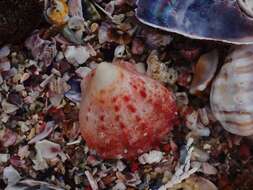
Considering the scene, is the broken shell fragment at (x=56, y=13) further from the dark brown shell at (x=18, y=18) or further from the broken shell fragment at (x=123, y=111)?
the broken shell fragment at (x=123, y=111)

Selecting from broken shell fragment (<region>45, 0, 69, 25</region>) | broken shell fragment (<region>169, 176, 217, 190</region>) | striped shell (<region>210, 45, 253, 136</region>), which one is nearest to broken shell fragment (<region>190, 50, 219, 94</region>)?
striped shell (<region>210, 45, 253, 136</region>)

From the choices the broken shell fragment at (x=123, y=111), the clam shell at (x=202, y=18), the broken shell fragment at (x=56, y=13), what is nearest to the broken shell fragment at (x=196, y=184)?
the broken shell fragment at (x=123, y=111)

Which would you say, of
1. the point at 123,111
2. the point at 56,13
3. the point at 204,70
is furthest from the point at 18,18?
the point at 204,70

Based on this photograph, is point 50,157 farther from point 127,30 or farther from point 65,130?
point 127,30

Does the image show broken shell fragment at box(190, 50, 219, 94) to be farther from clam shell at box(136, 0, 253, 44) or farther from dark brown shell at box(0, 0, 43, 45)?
dark brown shell at box(0, 0, 43, 45)

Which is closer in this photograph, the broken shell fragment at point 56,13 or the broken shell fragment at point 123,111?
the broken shell fragment at point 123,111

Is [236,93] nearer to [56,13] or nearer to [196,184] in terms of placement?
[196,184]
